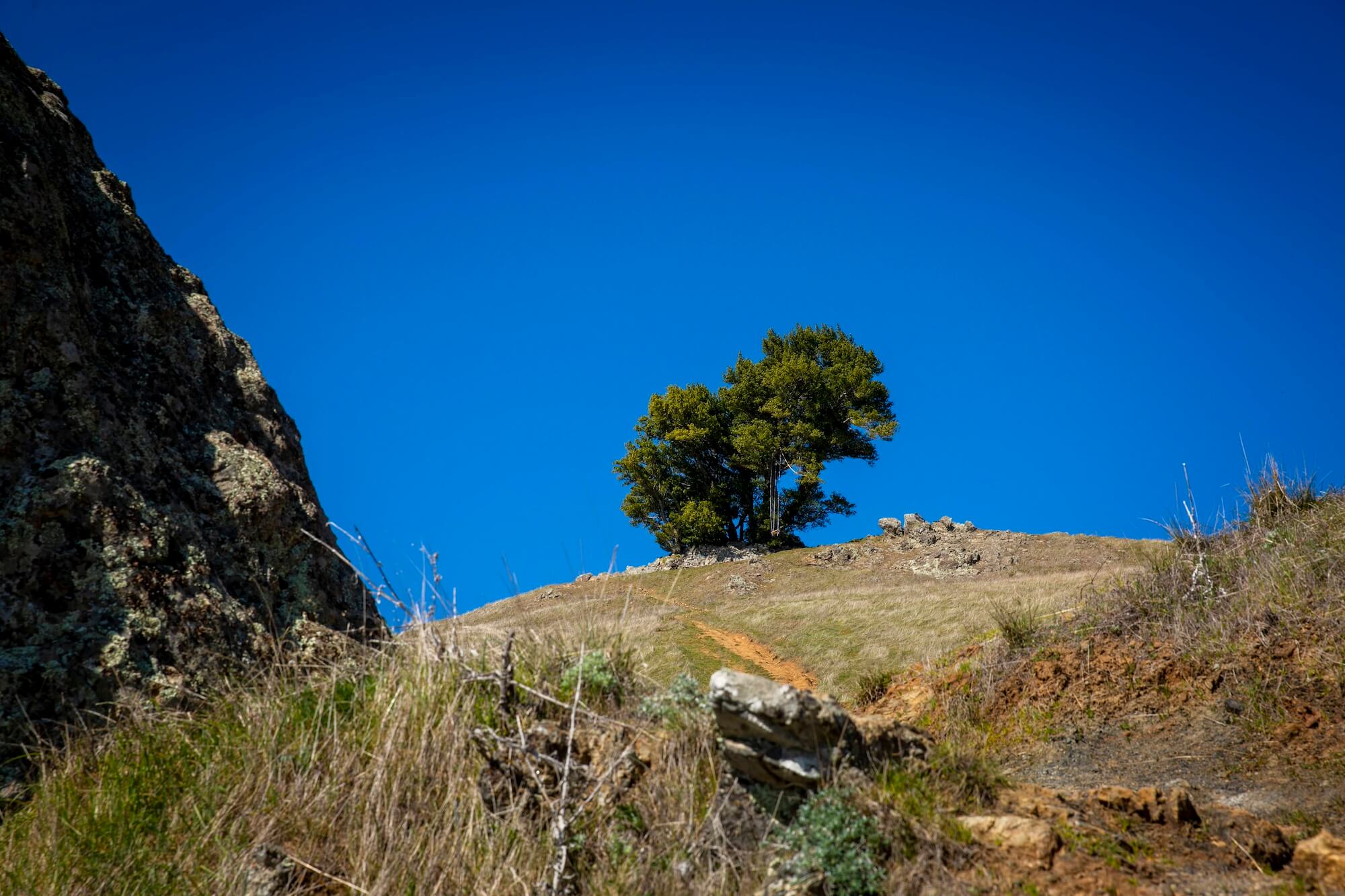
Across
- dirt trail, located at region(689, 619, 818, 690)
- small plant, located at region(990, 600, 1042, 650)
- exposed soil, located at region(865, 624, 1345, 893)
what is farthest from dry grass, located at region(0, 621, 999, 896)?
dirt trail, located at region(689, 619, 818, 690)

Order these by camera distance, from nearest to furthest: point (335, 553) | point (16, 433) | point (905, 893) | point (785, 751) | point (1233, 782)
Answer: point (905, 893) → point (785, 751) → point (16, 433) → point (335, 553) → point (1233, 782)

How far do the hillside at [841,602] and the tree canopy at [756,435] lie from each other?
6.76 m

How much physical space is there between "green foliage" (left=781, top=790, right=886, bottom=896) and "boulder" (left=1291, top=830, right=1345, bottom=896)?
2.14m

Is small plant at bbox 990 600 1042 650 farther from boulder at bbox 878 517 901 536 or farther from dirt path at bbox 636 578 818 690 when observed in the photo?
boulder at bbox 878 517 901 536

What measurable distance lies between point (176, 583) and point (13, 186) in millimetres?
2599

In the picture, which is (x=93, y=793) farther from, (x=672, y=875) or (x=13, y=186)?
(x=13, y=186)

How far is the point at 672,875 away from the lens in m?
3.98

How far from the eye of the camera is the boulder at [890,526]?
41.7 metres

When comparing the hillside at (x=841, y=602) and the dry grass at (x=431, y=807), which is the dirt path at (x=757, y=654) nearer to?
the hillside at (x=841, y=602)

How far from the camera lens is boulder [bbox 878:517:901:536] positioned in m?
41.7

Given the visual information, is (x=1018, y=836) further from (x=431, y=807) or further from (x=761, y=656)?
(x=761, y=656)

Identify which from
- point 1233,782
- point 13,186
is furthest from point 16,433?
point 1233,782

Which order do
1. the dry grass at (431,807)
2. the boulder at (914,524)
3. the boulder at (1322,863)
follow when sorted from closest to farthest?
the dry grass at (431,807), the boulder at (1322,863), the boulder at (914,524)

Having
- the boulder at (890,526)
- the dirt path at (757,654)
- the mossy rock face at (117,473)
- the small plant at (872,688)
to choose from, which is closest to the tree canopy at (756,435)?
the boulder at (890,526)
